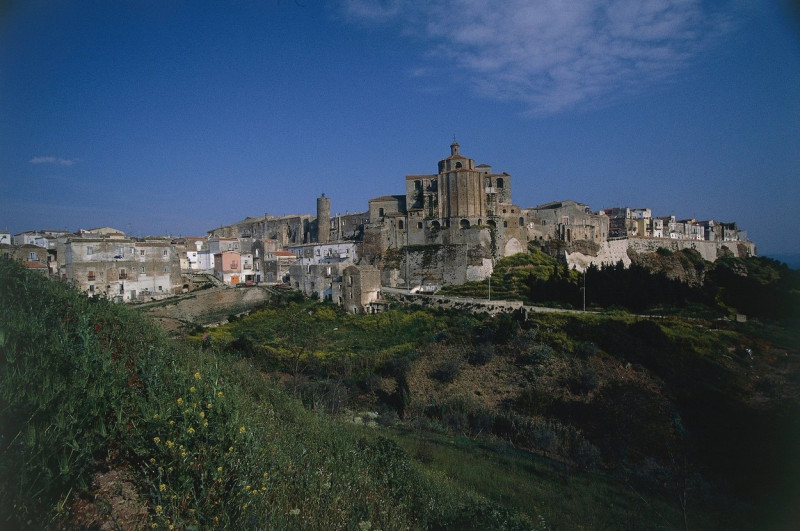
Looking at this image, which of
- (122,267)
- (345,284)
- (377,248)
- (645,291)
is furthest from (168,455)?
(377,248)

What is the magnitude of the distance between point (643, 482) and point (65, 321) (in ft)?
44.7

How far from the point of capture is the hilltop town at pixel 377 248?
33.8 metres

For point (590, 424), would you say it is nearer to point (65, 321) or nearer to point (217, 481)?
point (217, 481)

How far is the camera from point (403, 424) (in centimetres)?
1571

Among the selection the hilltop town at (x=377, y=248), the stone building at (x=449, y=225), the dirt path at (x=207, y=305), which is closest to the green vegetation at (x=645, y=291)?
the stone building at (x=449, y=225)

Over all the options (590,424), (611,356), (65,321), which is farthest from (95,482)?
(611,356)

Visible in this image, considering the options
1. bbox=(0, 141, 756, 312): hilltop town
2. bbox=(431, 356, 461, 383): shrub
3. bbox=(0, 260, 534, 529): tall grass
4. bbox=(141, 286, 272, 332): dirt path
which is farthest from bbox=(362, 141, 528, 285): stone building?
bbox=(0, 260, 534, 529): tall grass

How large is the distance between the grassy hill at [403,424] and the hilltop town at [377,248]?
1127 cm

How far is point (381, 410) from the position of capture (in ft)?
59.5

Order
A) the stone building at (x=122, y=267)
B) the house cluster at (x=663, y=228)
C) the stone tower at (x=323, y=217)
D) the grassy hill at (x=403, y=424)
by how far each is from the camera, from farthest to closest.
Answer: the house cluster at (x=663, y=228) < the stone tower at (x=323, y=217) < the stone building at (x=122, y=267) < the grassy hill at (x=403, y=424)

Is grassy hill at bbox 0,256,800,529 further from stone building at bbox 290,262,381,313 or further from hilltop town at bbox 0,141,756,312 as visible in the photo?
hilltop town at bbox 0,141,756,312

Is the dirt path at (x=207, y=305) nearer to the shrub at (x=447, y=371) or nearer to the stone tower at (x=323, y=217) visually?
the shrub at (x=447, y=371)

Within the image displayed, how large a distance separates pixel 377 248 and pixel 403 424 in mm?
26083

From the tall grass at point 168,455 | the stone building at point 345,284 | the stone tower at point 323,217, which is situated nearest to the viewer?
the tall grass at point 168,455
